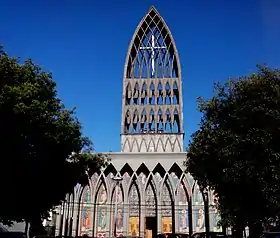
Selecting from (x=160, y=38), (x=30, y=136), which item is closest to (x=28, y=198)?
(x=30, y=136)

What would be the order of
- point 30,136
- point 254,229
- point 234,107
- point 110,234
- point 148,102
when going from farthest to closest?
point 148,102, point 110,234, point 254,229, point 234,107, point 30,136

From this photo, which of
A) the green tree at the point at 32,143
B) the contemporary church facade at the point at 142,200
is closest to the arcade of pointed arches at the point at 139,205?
the contemporary church facade at the point at 142,200

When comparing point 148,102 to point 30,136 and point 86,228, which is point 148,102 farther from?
point 30,136

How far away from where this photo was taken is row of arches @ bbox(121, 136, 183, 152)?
63.9 meters

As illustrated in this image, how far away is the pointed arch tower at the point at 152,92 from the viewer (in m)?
64.8

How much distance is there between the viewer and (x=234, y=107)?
68.8ft

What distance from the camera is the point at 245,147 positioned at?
781 inches

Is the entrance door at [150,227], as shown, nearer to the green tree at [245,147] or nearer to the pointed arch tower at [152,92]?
the pointed arch tower at [152,92]

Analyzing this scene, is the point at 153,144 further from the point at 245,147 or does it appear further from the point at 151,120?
the point at 245,147

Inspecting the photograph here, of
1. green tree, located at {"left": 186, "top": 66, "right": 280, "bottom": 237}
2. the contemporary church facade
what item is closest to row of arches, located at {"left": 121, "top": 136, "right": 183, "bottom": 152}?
the contemporary church facade

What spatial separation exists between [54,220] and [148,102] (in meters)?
25.0

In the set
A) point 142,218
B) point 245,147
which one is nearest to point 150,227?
point 142,218

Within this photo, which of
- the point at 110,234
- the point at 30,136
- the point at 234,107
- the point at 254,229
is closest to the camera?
the point at 30,136

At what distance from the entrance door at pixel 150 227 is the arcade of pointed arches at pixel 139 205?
0.82 m
